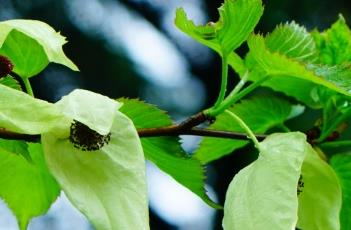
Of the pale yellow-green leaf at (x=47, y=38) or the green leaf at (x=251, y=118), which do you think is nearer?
the pale yellow-green leaf at (x=47, y=38)

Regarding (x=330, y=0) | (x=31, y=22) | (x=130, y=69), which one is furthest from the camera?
(x=330, y=0)

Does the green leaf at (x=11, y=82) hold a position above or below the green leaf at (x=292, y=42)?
below

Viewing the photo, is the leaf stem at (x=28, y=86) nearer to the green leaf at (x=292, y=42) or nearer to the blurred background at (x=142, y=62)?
the green leaf at (x=292, y=42)

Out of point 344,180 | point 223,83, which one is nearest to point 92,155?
point 223,83

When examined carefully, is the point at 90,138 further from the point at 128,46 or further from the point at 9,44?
the point at 128,46

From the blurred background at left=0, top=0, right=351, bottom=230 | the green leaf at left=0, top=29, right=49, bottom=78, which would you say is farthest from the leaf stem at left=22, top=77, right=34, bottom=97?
the blurred background at left=0, top=0, right=351, bottom=230

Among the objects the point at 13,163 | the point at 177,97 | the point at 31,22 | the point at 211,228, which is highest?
the point at 31,22

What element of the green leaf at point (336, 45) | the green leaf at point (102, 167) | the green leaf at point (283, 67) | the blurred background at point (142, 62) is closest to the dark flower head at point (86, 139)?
the green leaf at point (102, 167)

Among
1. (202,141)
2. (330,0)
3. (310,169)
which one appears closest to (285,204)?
(310,169)
